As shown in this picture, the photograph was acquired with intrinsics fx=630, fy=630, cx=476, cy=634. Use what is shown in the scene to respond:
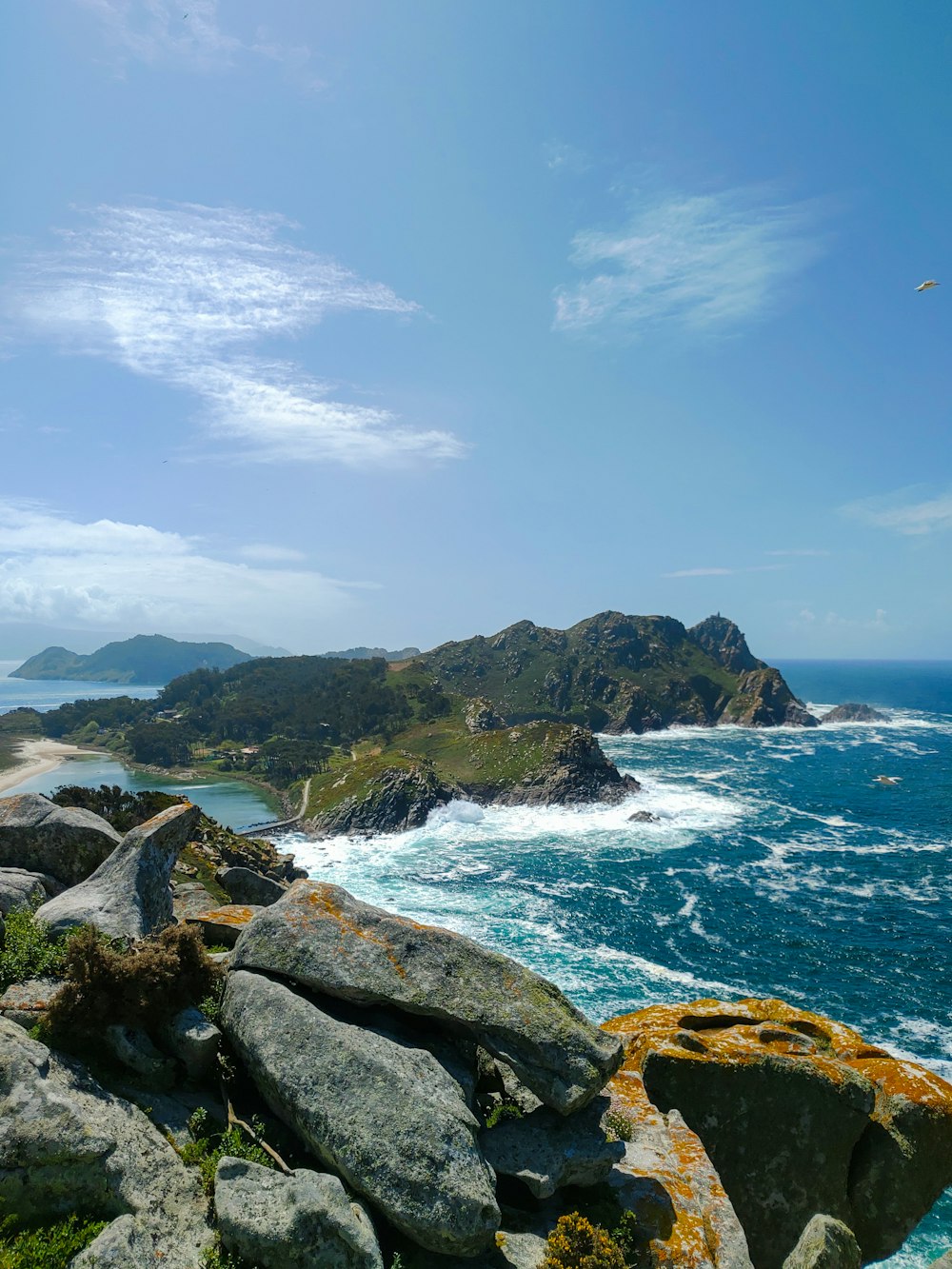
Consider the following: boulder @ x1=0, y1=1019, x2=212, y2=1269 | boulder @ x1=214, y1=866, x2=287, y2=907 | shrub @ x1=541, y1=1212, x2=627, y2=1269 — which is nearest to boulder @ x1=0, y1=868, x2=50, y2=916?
boulder @ x1=214, y1=866, x2=287, y2=907

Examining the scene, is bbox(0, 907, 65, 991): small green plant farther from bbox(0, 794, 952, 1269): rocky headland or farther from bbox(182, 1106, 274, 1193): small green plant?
bbox(182, 1106, 274, 1193): small green plant

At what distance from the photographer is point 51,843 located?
73.5 feet

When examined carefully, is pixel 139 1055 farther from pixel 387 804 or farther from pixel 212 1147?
pixel 387 804

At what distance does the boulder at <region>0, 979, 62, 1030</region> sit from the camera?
12750 mm

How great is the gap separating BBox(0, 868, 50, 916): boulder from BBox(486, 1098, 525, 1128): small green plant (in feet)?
45.1

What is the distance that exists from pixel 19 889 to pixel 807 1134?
2335 centimetres

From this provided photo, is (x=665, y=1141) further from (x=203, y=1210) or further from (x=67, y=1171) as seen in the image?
(x=67, y=1171)

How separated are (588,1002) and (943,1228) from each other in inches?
926

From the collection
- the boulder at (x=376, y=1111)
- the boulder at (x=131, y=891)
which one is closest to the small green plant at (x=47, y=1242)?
the boulder at (x=376, y=1111)

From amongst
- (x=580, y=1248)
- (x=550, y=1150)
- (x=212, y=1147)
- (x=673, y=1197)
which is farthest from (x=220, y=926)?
(x=673, y=1197)

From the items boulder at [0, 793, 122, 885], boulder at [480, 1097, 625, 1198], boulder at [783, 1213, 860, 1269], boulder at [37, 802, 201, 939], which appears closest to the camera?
boulder at [783, 1213, 860, 1269]

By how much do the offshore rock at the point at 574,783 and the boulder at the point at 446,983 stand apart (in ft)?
390

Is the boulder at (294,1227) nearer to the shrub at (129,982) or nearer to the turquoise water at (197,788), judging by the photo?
the shrub at (129,982)

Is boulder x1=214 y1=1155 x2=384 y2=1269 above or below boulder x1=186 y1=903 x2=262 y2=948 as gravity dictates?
below
